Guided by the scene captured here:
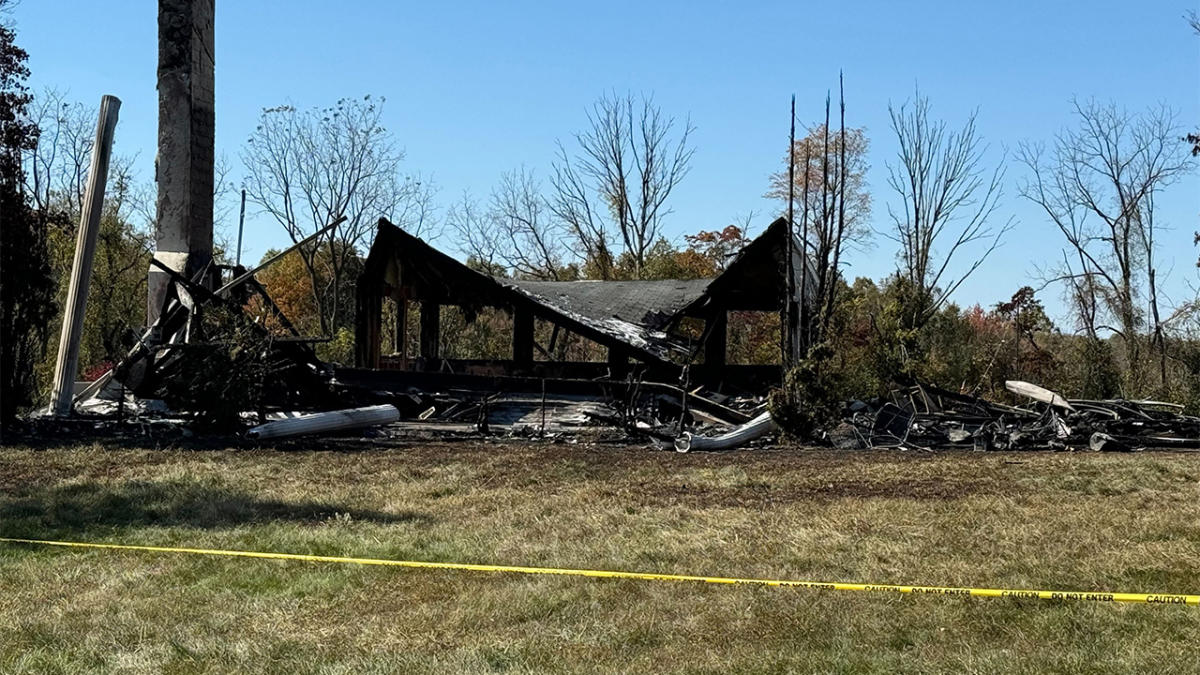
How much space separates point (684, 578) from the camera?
5715 millimetres

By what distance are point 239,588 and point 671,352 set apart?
Result: 14.6 m

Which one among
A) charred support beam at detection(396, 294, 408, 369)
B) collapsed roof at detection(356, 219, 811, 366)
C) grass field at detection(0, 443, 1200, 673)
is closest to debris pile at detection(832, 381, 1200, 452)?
grass field at detection(0, 443, 1200, 673)

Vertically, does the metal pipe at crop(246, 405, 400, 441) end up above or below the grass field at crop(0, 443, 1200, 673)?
above

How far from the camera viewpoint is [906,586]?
5574 mm

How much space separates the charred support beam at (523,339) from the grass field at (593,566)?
1150cm

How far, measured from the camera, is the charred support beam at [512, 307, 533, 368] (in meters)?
22.3

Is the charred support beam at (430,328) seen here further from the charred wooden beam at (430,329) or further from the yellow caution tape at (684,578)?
the yellow caution tape at (684,578)

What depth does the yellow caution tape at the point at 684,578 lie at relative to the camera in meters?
5.23

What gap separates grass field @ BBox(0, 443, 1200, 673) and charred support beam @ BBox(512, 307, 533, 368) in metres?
11.5

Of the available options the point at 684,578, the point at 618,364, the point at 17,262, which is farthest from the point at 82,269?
the point at 684,578

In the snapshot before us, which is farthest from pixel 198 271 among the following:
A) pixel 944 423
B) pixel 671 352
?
pixel 944 423

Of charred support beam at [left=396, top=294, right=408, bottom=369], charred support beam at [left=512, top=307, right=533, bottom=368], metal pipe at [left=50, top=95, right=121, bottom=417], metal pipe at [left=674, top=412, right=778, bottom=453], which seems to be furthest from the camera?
charred support beam at [left=396, top=294, right=408, bottom=369]

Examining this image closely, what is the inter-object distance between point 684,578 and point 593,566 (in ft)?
2.23

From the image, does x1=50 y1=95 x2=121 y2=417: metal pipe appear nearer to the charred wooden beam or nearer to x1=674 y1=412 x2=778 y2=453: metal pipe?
the charred wooden beam
